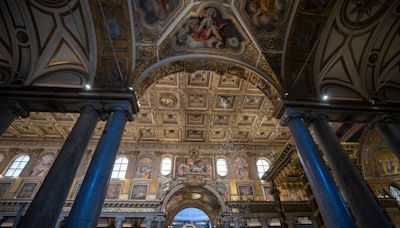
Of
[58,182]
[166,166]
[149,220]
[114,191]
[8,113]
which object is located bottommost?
[58,182]

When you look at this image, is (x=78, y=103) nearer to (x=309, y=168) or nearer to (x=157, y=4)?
(x=157, y=4)

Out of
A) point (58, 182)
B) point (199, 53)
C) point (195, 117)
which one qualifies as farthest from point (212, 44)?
point (195, 117)

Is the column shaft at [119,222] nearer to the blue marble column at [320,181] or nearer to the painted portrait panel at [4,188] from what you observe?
the painted portrait panel at [4,188]

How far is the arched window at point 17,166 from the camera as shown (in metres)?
13.3

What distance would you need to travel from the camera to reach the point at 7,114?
18.4 feet

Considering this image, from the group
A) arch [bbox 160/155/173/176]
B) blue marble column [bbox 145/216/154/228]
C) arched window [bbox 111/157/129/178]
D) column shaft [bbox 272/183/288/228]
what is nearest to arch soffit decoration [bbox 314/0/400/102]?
column shaft [bbox 272/183/288/228]

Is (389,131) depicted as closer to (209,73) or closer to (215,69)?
(215,69)

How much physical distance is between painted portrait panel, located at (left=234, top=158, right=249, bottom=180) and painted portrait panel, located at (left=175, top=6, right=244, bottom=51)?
965 centimetres

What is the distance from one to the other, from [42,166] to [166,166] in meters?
8.59

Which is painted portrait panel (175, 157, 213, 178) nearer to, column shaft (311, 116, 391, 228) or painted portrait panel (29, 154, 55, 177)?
painted portrait panel (29, 154, 55, 177)

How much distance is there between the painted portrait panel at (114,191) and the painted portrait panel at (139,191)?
3.01 ft

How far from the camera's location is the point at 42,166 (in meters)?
13.8

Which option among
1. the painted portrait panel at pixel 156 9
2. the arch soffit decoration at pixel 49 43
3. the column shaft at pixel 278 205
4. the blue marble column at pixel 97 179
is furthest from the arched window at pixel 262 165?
the arch soffit decoration at pixel 49 43

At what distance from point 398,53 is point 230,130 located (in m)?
9.34
